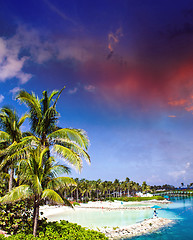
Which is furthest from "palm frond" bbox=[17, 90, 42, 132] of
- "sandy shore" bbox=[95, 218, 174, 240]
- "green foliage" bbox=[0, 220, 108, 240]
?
"sandy shore" bbox=[95, 218, 174, 240]

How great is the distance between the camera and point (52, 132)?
880 centimetres

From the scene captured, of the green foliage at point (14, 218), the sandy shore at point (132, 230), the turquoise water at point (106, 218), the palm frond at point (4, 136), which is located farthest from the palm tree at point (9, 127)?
the turquoise water at point (106, 218)

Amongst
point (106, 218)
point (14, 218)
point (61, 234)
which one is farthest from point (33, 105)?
point (106, 218)

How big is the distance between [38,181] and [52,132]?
91.7 inches

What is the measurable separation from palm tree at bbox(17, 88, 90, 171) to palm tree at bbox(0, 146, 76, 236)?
525 millimetres

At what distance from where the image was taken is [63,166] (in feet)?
27.4

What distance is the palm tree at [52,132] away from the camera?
8.20 metres

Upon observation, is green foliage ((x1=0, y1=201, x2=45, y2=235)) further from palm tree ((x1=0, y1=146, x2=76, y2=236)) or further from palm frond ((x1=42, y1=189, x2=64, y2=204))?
palm frond ((x1=42, y1=189, x2=64, y2=204))

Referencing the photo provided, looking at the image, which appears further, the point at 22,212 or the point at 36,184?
the point at 22,212

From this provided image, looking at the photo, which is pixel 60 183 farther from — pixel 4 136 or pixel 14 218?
pixel 4 136

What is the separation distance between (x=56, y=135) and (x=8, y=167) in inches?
151

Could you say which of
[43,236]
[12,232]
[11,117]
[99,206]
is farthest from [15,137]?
[99,206]

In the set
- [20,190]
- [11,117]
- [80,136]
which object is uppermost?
[11,117]

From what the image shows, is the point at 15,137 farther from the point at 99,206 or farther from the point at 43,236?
the point at 99,206
